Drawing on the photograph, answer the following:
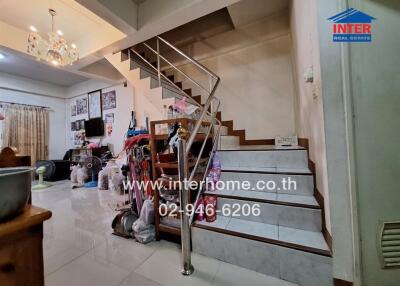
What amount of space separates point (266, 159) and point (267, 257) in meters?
0.99

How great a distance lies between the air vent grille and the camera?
39.4 inches

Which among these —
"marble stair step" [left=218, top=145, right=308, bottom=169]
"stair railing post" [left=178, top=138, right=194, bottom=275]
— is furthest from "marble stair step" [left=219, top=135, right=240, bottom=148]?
"stair railing post" [left=178, top=138, right=194, bottom=275]

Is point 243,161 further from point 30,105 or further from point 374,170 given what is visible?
point 30,105

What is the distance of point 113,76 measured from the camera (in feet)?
15.1

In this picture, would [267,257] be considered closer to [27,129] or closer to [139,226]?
[139,226]

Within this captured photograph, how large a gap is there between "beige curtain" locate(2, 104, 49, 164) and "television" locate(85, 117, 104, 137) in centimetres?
150

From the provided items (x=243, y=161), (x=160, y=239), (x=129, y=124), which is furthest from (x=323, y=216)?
(x=129, y=124)

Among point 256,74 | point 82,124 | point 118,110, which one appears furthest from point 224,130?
point 82,124

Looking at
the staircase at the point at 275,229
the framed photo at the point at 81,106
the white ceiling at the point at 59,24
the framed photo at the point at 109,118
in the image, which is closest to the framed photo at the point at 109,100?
the framed photo at the point at 109,118

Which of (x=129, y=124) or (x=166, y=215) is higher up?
(x=129, y=124)

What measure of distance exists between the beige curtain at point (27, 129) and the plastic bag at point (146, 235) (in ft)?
16.2

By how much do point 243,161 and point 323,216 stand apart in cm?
94

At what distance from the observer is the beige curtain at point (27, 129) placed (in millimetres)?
4797

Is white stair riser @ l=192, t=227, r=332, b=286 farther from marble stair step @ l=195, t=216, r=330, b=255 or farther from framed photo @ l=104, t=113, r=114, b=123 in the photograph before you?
framed photo @ l=104, t=113, r=114, b=123
